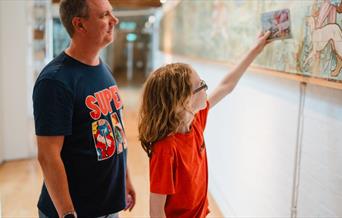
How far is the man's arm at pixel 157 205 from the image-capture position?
132cm

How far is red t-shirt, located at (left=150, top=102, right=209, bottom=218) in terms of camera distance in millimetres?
1309

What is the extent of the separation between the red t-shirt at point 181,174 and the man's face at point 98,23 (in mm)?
456

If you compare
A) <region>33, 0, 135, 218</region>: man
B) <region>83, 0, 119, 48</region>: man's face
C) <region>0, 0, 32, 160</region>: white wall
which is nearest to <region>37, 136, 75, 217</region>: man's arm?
<region>33, 0, 135, 218</region>: man

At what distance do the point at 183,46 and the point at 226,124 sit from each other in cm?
206

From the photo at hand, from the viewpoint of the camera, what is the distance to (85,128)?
52.5 inches

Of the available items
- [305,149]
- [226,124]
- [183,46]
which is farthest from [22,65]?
[305,149]

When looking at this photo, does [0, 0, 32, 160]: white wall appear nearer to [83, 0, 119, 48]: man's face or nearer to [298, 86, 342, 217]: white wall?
[83, 0, 119, 48]: man's face

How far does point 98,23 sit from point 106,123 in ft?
1.24

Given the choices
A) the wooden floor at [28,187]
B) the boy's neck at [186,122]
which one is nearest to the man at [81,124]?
the boy's neck at [186,122]

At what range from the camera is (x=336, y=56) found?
139 cm

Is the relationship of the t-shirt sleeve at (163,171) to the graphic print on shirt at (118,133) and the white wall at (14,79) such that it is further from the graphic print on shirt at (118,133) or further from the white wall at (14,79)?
the white wall at (14,79)

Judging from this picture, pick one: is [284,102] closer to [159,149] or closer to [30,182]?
[159,149]

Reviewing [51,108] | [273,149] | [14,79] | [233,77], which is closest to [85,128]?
[51,108]

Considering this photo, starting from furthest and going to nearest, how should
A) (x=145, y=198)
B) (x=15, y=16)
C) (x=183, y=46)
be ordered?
(x=183, y=46)
(x=15, y=16)
(x=145, y=198)
